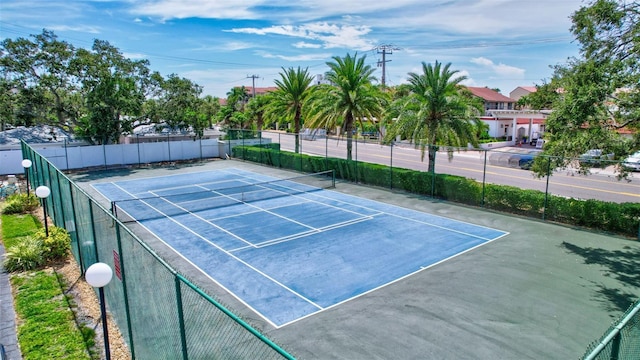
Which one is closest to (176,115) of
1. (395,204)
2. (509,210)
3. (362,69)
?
(362,69)

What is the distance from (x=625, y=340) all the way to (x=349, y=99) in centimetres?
2323

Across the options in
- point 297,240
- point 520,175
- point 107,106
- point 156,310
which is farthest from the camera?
point 107,106

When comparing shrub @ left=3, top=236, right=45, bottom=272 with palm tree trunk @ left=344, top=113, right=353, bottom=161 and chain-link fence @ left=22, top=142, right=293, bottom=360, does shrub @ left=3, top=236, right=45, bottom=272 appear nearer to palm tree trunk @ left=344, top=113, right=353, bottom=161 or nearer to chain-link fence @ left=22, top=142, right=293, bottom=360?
chain-link fence @ left=22, top=142, right=293, bottom=360

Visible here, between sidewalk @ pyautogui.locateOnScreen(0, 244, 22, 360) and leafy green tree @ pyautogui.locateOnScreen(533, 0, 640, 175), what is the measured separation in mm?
15374

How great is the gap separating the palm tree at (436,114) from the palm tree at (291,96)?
11.9m

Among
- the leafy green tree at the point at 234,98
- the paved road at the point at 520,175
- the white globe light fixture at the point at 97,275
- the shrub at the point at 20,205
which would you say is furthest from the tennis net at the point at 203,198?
the leafy green tree at the point at 234,98

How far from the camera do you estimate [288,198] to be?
22453 millimetres

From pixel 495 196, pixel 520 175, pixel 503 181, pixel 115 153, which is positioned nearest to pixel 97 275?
pixel 495 196

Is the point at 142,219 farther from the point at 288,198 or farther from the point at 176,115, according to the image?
the point at 176,115

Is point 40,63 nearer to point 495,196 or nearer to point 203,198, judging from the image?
point 203,198

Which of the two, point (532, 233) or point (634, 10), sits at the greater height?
point (634, 10)

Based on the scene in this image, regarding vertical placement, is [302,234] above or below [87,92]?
below

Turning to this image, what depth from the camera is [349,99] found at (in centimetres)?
2700

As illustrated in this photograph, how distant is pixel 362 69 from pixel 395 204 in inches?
408
